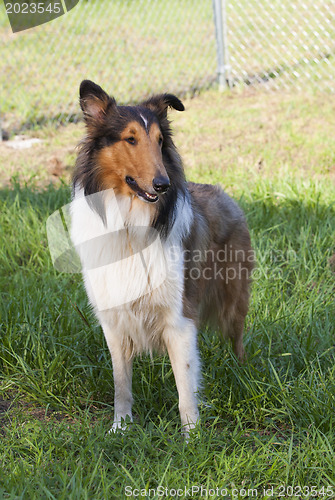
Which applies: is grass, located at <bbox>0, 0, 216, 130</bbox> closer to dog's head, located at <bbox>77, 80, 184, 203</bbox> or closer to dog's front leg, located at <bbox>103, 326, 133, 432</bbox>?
dog's head, located at <bbox>77, 80, 184, 203</bbox>

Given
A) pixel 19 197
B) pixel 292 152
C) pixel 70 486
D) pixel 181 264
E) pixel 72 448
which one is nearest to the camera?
pixel 70 486

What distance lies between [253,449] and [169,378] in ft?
2.06

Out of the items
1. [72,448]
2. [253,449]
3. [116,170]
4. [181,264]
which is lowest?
[253,449]

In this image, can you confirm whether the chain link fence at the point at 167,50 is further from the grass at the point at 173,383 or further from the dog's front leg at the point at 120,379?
the dog's front leg at the point at 120,379

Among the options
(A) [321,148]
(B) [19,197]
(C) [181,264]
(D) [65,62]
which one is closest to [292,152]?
(A) [321,148]

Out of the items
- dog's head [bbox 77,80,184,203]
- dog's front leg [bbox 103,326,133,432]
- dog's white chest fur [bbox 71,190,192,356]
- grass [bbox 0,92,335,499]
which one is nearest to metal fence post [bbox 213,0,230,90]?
grass [bbox 0,92,335,499]

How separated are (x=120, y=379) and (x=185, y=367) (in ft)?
1.25

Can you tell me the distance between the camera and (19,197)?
498 centimetres

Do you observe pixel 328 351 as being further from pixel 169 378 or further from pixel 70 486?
pixel 70 486

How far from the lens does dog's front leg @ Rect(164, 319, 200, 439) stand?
266cm
